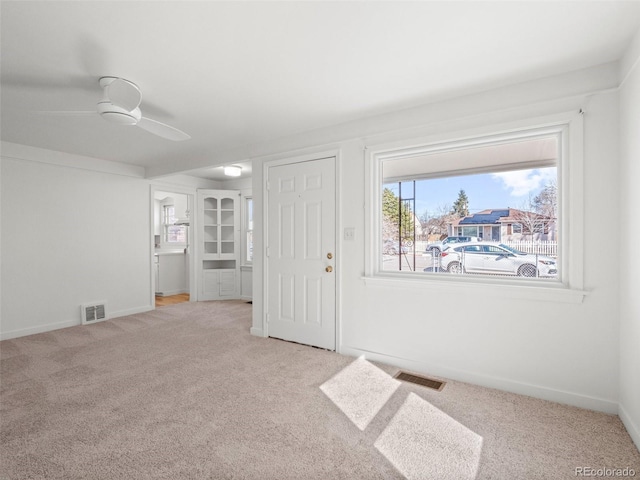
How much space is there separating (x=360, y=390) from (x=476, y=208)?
1.84 meters

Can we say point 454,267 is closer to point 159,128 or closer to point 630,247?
point 630,247

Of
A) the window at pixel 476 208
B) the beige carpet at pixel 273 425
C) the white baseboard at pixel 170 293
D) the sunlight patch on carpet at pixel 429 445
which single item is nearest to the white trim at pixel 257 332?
the beige carpet at pixel 273 425

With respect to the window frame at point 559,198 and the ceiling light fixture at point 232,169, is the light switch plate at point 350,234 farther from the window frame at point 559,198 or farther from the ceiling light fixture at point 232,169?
the ceiling light fixture at point 232,169

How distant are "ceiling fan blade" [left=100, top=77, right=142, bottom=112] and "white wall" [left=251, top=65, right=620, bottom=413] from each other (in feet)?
5.90

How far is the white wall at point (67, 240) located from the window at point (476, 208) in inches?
164

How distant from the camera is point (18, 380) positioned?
2.77 metres

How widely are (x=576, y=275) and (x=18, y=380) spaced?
4.56 metres

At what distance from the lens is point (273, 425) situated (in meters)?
2.09

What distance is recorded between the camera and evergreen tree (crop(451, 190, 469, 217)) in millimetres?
2887

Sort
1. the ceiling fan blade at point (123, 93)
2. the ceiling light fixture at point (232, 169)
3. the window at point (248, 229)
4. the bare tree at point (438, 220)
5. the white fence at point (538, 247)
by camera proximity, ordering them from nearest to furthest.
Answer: the ceiling fan blade at point (123, 93), the white fence at point (538, 247), the bare tree at point (438, 220), the ceiling light fixture at point (232, 169), the window at point (248, 229)

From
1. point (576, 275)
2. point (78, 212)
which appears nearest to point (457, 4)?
point (576, 275)

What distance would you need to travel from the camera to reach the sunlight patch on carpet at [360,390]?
223 cm

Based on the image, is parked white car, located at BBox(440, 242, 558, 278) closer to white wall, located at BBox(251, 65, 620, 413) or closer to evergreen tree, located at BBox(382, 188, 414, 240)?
white wall, located at BBox(251, 65, 620, 413)

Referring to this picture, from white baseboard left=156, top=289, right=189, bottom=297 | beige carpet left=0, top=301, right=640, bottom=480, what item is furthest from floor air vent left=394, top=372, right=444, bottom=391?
white baseboard left=156, top=289, right=189, bottom=297
